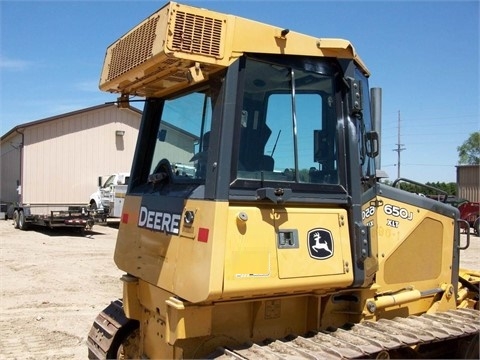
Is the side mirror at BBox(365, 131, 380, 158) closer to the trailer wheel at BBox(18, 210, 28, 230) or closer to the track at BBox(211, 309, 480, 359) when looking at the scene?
the track at BBox(211, 309, 480, 359)

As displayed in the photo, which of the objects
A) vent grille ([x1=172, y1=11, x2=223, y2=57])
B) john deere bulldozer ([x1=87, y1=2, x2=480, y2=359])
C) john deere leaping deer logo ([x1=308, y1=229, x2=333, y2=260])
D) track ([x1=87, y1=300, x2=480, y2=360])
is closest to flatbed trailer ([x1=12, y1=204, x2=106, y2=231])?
track ([x1=87, y1=300, x2=480, y2=360])

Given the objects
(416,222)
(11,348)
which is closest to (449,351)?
(416,222)

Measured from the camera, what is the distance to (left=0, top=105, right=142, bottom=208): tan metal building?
2392cm

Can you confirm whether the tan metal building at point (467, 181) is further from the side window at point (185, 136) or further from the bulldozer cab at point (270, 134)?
the side window at point (185, 136)

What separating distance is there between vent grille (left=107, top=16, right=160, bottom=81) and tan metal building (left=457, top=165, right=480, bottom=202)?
32351 mm

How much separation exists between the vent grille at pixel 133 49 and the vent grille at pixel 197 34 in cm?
21

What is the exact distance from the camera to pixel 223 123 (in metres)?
3.46

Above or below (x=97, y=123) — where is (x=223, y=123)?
below

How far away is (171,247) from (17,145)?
24413 millimetres

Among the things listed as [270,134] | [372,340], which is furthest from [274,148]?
[372,340]

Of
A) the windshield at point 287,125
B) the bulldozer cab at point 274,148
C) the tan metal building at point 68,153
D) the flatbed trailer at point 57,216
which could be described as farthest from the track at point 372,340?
the tan metal building at point 68,153

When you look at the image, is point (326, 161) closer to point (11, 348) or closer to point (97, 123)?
point (11, 348)

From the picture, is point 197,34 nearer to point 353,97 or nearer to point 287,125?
point 287,125

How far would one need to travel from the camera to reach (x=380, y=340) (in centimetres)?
369
